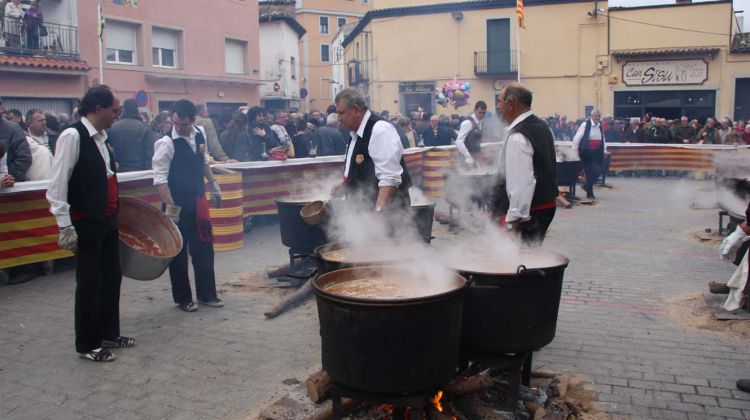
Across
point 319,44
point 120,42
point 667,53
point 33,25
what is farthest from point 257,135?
point 319,44

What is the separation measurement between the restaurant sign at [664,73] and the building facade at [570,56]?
0.04m

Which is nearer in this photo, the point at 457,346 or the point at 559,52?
the point at 457,346

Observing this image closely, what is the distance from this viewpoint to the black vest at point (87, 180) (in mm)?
4629

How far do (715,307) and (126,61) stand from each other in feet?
73.4

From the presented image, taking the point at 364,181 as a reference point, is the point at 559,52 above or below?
above

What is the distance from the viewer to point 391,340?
9.90ft

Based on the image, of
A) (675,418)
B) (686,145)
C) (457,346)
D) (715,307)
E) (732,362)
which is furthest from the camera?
(686,145)

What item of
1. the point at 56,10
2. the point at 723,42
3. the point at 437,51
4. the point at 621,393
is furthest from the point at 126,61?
the point at 723,42

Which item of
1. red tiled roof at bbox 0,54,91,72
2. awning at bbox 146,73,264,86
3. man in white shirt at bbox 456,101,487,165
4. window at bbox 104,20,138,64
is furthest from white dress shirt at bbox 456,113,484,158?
awning at bbox 146,73,264,86

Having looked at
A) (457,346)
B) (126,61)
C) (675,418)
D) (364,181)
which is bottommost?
(675,418)

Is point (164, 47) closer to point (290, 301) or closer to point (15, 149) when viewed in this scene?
point (15, 149)

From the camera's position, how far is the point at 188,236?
6055 millimetres

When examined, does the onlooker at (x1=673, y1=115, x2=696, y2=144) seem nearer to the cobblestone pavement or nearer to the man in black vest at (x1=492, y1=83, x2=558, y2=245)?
the cobblestone pavement

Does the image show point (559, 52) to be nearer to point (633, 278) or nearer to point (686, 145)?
point (686, 145)
